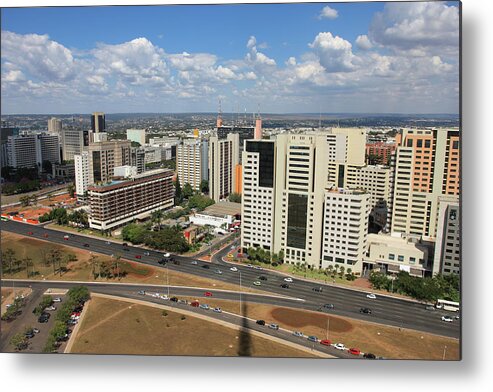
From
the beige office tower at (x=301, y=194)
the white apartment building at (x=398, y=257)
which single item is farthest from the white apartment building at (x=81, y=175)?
the white apartment building at (x=398, y=257)

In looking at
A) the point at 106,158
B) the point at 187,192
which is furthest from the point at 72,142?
the point at 187,192

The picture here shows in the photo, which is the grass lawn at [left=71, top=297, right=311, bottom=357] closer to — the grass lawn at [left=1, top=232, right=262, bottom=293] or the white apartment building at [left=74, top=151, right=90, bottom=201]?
the grass lawn at [left=1, top=232, right=262, bottom=293]

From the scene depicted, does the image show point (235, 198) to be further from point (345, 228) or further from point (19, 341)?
point (19, 341)

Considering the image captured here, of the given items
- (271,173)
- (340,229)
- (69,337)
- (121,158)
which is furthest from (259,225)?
(121,158)

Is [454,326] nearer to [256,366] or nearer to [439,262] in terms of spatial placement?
[439,262]

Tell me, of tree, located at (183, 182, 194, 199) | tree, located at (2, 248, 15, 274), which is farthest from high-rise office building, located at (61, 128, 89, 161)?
tree, located at (2, 248, 15, 274)

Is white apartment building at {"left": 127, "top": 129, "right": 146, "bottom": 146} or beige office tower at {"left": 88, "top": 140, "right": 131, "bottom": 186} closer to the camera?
beige office tower at {"left": 88, "top": 140, "right": 131, "bottom": 186}
